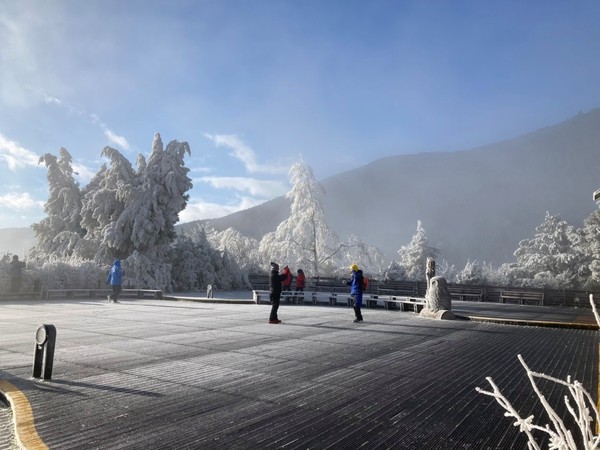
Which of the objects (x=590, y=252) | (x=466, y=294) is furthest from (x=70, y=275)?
(x=590, y=252)

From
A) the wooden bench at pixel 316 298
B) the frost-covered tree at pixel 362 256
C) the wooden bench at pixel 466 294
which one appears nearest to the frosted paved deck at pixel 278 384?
the wooden bench at pixel 316 298

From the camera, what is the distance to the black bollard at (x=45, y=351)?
5821 mm

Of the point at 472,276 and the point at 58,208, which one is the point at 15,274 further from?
the point at 472,276

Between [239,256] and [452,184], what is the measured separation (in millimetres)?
140050

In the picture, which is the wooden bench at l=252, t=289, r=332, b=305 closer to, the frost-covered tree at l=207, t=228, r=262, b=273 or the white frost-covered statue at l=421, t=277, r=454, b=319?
the white frost-covered statue at l=421, t=277, r=454, b=319

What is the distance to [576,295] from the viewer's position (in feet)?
82.3

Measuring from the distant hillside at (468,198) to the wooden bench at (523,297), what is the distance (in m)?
83.0

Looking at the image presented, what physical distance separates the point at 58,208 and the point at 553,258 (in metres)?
40.0

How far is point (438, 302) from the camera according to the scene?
49.3ft

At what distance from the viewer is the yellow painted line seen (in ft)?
12.1

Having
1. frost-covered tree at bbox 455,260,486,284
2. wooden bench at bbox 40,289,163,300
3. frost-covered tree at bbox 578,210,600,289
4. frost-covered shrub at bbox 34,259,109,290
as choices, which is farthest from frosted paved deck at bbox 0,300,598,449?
frost-covered tree at bbox 455,260,486,284

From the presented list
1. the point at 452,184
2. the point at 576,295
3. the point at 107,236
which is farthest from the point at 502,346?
the point at 452,184

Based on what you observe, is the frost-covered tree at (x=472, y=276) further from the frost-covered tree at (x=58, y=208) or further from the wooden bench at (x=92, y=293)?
the frost-covered tree at (x=58, y=208)

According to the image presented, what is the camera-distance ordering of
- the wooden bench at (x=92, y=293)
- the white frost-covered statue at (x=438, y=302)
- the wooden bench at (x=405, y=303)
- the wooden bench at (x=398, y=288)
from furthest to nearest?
1. the wooden bench at (x=398, y=288)
2. the wooden bench at (x=92, y=293)
3. the wooden bench at (x=405, y=303)
4. the white frost-covered statue at (x=438, y=302)
